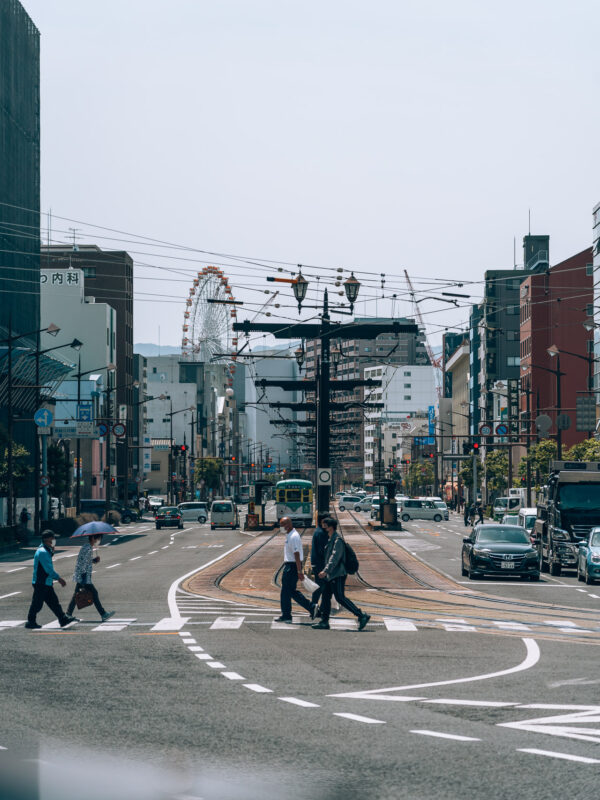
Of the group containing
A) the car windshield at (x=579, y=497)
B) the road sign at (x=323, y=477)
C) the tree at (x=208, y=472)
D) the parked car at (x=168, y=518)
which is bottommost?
the parked car at (x=168, y=518)

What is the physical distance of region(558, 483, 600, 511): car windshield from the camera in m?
39.9

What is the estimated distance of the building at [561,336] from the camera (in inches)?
5285

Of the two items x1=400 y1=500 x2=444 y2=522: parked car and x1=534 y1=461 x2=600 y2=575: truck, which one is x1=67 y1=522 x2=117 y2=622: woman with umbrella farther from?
x1=400 y1=500 x2=444 y2=522: parked car

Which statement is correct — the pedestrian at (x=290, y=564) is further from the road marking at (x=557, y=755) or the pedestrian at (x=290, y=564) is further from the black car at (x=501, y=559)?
the black car at (x=501, y=559)

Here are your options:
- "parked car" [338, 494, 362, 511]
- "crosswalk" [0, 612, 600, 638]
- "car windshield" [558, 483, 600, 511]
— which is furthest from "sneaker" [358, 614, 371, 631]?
"parked car" [338, 494, 362, 511]

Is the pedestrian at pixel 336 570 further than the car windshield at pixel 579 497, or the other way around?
the car windshield at pixel 579 497

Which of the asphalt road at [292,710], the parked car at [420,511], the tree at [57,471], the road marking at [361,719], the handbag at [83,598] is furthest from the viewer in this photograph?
the parked car at [420,511]

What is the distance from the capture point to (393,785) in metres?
8.80

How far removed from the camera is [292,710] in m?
12.5

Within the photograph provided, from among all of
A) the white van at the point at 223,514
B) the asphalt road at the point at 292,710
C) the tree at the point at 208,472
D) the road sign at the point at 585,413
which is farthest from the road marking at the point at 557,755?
the tree at the point at 208,472

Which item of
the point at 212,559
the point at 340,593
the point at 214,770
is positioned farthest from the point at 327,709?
the point at 212,559

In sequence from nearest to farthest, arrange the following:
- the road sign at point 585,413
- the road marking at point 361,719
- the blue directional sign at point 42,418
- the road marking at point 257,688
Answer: the road marking at point 361,719 < the road marking at point 257,688 < the blue directional sign at point 42,418 < the road sign at point 585,413

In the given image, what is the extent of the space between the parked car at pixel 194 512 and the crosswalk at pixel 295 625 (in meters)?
79.5

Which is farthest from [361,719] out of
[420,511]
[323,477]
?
[420,511]
